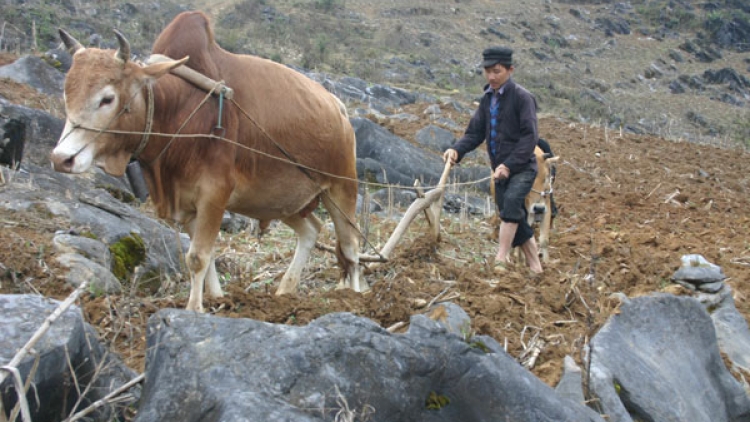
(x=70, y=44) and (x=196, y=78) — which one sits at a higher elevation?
(x=70, y=44)

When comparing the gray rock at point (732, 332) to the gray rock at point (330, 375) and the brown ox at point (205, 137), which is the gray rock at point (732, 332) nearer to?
the gray rock at point (330, 375)

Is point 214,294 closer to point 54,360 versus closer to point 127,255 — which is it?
point 127,255

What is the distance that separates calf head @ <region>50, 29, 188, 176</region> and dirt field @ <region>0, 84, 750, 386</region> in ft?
2.87

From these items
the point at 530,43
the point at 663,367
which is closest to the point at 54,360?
the point at 663,367

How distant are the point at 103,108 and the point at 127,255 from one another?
6.21ft

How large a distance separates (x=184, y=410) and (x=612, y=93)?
3929 cm

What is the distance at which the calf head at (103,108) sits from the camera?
11.8 ft

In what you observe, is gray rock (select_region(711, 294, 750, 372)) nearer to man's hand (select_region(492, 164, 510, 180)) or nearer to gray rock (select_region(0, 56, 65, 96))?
man's hand (select_region(492, 164, 510, 180))

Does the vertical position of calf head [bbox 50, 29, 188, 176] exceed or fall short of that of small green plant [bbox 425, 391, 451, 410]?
it exceeds it

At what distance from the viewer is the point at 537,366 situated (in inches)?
147

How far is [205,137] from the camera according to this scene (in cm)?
414

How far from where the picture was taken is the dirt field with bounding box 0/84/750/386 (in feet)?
12.9

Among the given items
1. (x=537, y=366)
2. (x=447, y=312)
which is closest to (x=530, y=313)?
(x=537, y=366)

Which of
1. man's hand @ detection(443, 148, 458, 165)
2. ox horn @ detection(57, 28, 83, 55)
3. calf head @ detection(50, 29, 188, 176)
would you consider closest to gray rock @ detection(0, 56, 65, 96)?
ox horn @ detection(57, 28, 83, 55)
